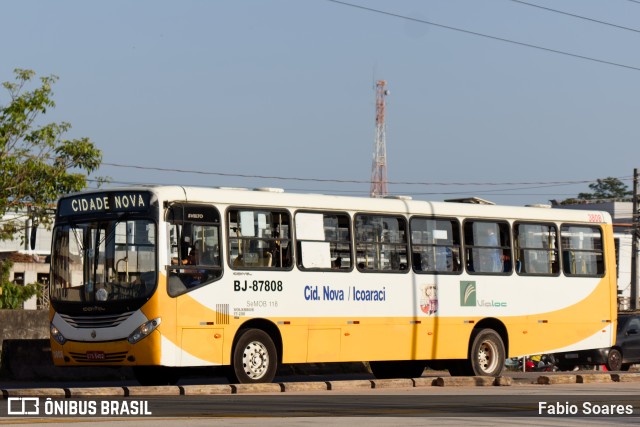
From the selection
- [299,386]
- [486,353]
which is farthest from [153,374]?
[486,353]

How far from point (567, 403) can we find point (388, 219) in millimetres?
7095

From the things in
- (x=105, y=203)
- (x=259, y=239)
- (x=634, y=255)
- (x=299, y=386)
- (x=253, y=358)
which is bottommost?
(x=299, y=386)

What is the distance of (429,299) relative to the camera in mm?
26109

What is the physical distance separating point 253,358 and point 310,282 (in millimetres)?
1721

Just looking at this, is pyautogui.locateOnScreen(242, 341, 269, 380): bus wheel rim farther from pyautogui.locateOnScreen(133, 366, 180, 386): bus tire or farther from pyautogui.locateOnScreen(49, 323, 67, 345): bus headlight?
pyautogui.locateOnScreen(49, 323, 67, 345): bus headlight

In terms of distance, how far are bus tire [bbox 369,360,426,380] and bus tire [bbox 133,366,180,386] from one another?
5502mm

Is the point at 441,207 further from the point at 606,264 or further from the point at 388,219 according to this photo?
the point at 606,264

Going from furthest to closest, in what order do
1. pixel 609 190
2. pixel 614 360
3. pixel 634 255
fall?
1. pixel 609 190
2. pixel 634 255
3. pixel 614 360

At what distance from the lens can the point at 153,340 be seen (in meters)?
21.8

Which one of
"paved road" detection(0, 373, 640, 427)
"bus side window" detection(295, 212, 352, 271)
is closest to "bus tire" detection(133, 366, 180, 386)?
"paved road" detection(0, 373, 640, 427)

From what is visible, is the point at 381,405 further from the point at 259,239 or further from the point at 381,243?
the point at 381,243

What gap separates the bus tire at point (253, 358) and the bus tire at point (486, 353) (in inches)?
197

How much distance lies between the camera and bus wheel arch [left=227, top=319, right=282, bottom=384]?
75.5ft

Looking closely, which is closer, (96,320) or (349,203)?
(96,320)
